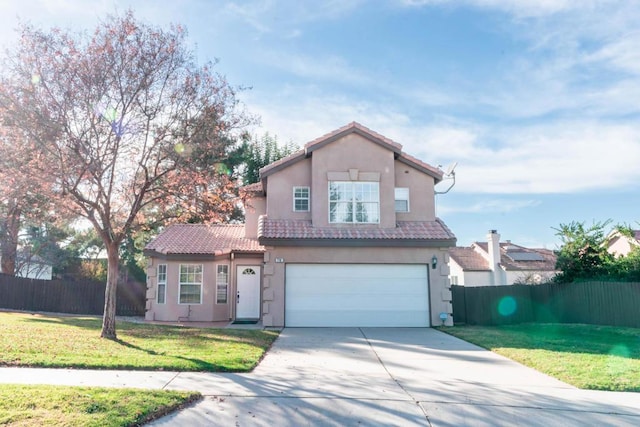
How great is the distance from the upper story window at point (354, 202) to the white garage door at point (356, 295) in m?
1.79

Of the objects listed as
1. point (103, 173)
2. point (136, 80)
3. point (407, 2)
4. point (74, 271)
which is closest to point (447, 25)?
point (407, 2)

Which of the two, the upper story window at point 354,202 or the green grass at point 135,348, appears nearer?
the green grass at point 135,348

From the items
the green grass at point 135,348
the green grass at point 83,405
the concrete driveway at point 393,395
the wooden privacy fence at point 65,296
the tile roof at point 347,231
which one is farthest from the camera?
the wooden privacy fence at point 65,296

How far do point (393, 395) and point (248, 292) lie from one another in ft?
40.4

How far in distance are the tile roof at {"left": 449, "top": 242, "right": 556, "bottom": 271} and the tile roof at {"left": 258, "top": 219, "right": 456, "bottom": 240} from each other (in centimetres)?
1919

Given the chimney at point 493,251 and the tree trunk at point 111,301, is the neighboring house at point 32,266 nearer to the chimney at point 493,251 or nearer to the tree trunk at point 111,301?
the tree trunk at point 111,301

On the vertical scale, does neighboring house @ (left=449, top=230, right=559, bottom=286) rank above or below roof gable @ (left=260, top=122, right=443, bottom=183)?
below

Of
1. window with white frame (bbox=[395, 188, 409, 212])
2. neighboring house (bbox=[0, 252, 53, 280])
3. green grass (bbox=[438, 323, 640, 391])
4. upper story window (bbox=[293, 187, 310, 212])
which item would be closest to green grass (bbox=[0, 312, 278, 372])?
upper story window (bbox=[293, 187, 310, 212])

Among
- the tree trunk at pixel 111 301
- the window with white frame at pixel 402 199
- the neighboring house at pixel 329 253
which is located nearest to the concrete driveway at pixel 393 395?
the tree trunk at pixel 111 301

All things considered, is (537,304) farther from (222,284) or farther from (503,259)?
(503,259)

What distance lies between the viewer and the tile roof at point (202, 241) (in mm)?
17922

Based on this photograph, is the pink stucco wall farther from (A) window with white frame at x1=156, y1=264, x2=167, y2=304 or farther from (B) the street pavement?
(B) the street pavement

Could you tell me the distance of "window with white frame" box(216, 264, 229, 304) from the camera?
18.2 m

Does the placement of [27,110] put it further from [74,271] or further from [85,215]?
[74,271]
